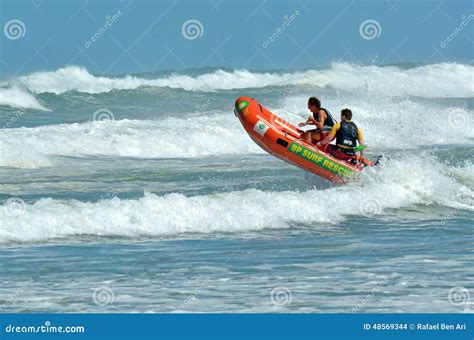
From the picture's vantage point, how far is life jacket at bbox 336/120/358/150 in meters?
14.7

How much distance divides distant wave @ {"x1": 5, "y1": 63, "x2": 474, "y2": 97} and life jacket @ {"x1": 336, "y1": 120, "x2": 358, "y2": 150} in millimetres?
27753

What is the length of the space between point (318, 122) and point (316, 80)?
35.3m

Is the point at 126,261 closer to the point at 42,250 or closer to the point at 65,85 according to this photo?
the point at 42,250

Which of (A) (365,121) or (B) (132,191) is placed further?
(A) (365,121)

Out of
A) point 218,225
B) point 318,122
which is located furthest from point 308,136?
point 218,225

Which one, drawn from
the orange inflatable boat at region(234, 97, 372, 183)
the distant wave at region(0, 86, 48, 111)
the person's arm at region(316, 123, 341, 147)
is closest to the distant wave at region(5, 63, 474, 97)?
the distant wave at region(0, 86, 48, 111)

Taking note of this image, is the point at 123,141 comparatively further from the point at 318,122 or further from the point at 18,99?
the point at 18,99

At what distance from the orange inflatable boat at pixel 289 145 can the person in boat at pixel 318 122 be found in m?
0.19

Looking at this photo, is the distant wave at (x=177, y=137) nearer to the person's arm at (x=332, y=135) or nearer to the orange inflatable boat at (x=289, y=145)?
the orange inflatable boat at (x=289, y=145)

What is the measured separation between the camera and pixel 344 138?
48.8ft

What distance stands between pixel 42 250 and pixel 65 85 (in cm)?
3544

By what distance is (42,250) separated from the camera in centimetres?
1045
